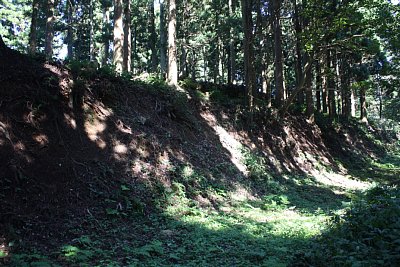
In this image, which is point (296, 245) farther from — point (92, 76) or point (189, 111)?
point (189, 111)

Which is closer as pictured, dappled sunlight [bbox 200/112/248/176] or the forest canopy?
dappled sunlight [bbox 200/112/248/176]

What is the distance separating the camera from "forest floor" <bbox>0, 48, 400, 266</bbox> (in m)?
5.77

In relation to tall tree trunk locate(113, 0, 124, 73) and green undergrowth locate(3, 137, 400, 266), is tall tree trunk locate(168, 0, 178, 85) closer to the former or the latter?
tall tree trunk locate(113, 0, 124, 73)

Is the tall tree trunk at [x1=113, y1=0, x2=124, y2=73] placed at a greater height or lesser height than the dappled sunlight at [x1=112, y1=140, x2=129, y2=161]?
greater

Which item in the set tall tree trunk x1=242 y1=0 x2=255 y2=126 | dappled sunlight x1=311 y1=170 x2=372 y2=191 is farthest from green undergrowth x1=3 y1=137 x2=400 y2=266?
tall tree trunk x1=242 y1=0 x2=255 y2=126

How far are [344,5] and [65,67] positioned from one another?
12545 millimetres

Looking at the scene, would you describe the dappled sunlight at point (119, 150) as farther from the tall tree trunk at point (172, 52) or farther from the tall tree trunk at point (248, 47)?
the tall tree trunk at point (248, 47)

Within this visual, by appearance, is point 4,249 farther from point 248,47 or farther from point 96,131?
point 248,47

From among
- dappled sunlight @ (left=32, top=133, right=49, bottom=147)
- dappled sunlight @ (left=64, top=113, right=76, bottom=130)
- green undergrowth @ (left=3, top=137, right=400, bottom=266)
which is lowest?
green undergrowth @ (left=3, top=137, right=400, bottom=266)

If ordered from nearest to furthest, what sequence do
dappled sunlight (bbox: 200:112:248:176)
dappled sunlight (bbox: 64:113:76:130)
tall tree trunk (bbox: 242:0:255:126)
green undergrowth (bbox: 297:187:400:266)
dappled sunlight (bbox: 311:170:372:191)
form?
green undergrowth (bbox: 297:187:400:266)
dappled sunlight (bbox: 64:113:76:130)
dappled sunlight (bbox: 200:112:248:176)
dappled sunlight (bbox: 311:170:372:191)
tall tree trunk (bbox: 242:0:255:126)

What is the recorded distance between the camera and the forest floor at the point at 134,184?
577 cm

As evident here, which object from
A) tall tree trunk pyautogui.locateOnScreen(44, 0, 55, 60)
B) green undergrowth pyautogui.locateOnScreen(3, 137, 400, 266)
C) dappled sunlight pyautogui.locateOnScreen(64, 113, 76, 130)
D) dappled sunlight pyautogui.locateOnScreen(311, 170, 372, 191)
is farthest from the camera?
tall tree trunk pyautogui.locateOnScreen(44, 0, 55, 60)

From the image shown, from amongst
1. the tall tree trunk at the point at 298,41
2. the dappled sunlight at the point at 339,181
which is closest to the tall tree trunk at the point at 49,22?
the tall tree trunk at the point at 298,41

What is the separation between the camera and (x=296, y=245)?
6363mm
